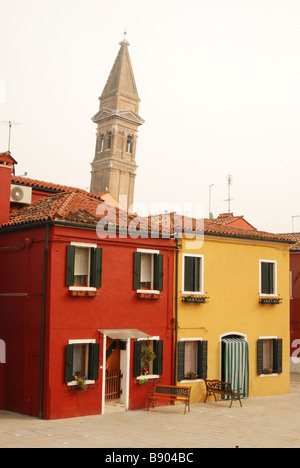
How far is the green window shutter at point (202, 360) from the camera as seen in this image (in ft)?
68.4

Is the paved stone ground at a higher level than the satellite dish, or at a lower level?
lower

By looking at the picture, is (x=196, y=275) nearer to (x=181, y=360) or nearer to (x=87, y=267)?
(x=181, y=360)

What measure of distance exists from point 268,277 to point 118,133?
50.1 meters

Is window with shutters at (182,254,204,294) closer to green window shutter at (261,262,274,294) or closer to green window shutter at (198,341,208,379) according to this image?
green window shutter at (198,341,208,379)

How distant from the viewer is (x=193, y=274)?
69.9 ft

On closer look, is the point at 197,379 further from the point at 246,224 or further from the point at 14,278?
the point at 246,224

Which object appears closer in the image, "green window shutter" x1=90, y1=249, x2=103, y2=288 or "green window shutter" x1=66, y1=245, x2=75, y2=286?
"green window shutter" x1=66, y1=245, x2=75, y2=286

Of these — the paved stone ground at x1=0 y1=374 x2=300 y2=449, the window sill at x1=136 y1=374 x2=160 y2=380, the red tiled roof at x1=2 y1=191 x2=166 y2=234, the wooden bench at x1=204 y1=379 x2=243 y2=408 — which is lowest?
the paved stone ground at x1=0 y1=374 x2=300 y2=449

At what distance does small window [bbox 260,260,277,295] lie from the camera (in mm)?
23609

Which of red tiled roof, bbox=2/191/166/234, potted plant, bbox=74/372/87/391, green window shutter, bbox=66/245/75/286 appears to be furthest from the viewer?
red tiled roof, bbox=2/191/166/234

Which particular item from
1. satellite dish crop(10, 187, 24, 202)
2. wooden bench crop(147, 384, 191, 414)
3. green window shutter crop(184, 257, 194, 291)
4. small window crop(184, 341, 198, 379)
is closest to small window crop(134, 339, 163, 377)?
wooden bench crop(147, 384, 191, 414)

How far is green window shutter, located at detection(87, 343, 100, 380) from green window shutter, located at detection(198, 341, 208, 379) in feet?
14.8

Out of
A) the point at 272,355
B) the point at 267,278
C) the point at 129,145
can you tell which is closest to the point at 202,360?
the point at 272,355

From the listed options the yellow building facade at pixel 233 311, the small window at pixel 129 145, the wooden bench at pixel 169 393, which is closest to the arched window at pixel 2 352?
the wooden bench at pixel 169 393
